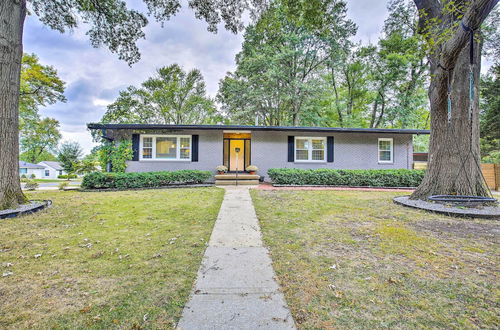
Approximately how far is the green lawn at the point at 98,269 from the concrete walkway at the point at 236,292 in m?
0.13

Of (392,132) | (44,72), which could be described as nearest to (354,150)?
(392,132)

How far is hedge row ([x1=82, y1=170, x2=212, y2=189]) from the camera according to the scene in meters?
8.91

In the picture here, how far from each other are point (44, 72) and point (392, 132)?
74.0 ft

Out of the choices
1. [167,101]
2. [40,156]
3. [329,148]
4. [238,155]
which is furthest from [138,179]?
[40,156]

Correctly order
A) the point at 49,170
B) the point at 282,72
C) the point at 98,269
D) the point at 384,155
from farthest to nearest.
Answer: the point at 49,170 → the point at 282,72 → the point at 384,155 → the point at 98,269

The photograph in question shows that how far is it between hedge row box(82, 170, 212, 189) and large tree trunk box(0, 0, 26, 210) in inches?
148

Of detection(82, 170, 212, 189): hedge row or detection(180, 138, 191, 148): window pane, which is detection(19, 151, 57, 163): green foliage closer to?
detection(82, 170, 212, 189): hedge row

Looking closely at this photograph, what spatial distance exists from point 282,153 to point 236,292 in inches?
396

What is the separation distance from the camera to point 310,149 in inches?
463

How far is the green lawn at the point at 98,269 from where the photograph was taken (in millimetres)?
1579

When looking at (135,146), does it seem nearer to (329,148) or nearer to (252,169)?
(252,169)

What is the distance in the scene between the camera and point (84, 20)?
26.5ft

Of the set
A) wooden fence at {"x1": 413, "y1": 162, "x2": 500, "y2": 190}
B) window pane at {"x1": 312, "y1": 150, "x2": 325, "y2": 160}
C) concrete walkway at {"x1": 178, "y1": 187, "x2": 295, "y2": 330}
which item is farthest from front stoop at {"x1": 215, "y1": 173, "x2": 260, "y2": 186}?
wooden fence at {"x1": 413, "y1": 162, "x2": 500, "y2": 190}

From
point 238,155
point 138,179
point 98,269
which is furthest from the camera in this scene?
point 238,155
